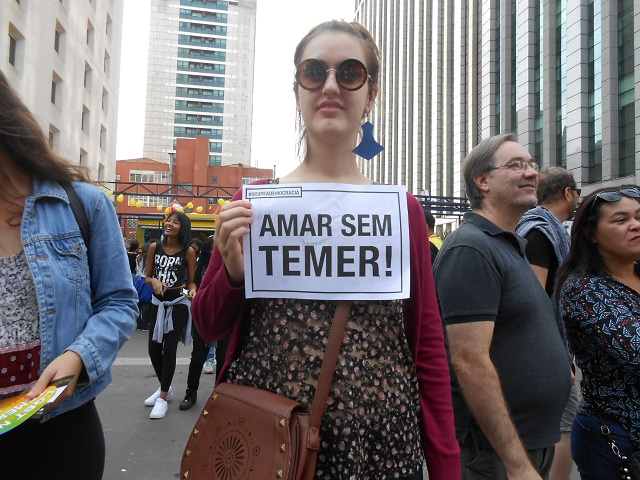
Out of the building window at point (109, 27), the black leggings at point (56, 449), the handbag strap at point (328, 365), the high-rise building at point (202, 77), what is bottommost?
the black leggings at point (56, 449)

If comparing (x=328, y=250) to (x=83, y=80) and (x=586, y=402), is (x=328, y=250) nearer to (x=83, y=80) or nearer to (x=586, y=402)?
(x=586, y=402)

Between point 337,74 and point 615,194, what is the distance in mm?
1908

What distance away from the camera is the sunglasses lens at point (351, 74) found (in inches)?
54.8

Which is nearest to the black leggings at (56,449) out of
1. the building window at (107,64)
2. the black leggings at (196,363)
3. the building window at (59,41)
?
the black leggings at (196,363)

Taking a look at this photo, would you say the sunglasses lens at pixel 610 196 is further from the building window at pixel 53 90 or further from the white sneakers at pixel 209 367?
the building window at pixel 53 90

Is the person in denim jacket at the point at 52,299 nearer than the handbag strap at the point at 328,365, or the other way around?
the handbag strap at the point at 328,365

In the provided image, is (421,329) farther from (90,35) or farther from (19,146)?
(90,35)

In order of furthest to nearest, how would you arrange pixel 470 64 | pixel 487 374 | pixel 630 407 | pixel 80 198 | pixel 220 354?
pixel 470 64, pixel 220 354, pixel 630 407, pixel 487 374, pixel 80 198

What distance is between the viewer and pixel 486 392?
1824 mm

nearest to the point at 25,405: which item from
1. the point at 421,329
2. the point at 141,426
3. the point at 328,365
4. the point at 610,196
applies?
the point at 328,365

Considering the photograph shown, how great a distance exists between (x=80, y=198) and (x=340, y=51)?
39.5 inches

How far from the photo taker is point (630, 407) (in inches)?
84.0

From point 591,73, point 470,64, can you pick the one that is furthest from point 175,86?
point 591,73

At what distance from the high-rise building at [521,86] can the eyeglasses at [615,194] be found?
161 centimetres
